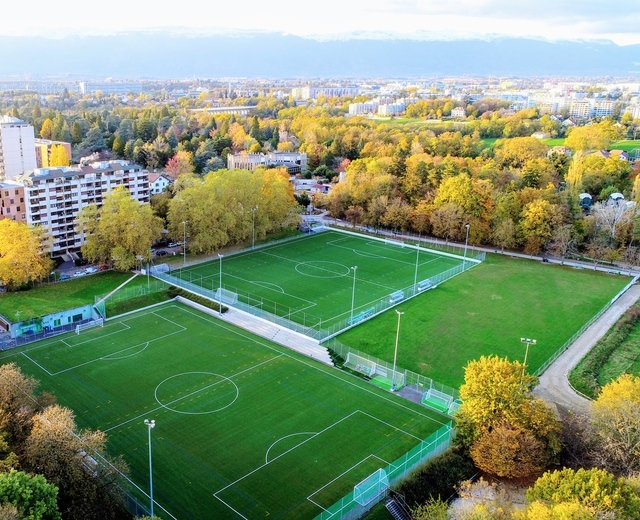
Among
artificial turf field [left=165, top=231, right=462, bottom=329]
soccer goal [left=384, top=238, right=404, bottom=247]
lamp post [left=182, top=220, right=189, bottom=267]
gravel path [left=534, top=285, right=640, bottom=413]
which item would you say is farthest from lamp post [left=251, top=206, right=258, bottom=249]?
gravel path [left=534, top=285, right=640, bottom=413]

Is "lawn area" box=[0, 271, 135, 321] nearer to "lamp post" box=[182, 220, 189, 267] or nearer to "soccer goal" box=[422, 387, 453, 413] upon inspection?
"lamp post" box=[182, 220, 189, 267]

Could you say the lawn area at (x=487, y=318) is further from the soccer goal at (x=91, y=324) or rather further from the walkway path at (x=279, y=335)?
the soccer goal at (x=91, y=324)

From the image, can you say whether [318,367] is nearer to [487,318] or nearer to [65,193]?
[487,318]

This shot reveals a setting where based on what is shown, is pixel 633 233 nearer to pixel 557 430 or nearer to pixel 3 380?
pixel 557 430

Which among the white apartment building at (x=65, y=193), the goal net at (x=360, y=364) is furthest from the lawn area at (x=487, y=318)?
the white apartment building at (x=65, y=193)

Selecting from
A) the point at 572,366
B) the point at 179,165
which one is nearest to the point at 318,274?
the point at 572,366

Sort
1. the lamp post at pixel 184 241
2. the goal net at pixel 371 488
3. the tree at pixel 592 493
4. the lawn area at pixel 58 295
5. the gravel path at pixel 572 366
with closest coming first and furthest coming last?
the tree at pixel 592 493
the goal net at pixel 371 488
the gravel path at pixel 572 366
the lawn area at pixel 58 295
the lamp post at pixel 184 241
